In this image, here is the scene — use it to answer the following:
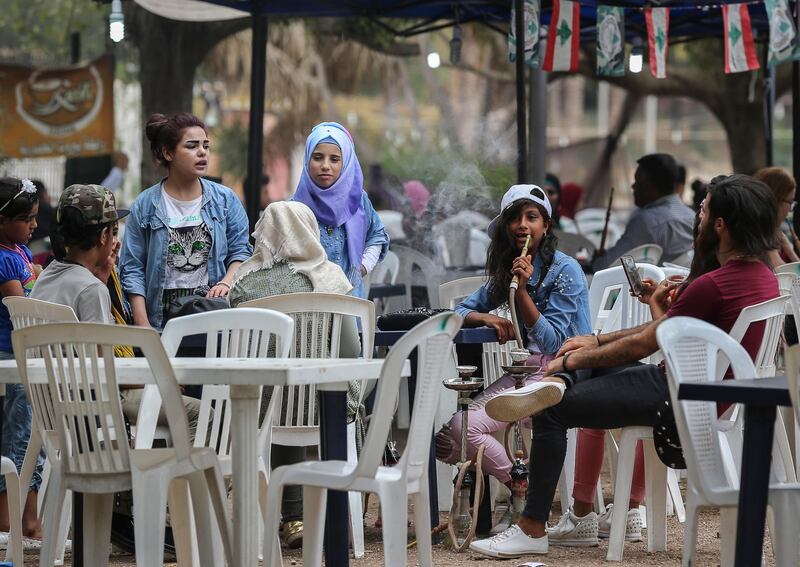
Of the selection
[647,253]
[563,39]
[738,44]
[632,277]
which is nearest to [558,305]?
[632,277]

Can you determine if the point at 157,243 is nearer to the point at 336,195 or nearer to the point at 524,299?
the point at 336,195

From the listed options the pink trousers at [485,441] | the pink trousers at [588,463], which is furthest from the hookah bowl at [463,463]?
the pink trousers at [588,463]

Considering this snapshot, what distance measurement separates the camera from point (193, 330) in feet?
15.0

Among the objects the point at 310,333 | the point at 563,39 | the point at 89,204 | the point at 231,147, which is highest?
the point at 231,147

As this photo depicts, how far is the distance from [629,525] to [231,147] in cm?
2384

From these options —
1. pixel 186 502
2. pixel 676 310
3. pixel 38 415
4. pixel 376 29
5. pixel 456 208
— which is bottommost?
pixel 186 502

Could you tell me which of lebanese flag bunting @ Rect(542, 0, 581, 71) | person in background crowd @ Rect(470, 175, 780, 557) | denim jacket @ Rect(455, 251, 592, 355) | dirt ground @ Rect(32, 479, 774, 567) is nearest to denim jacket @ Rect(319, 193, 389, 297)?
denim jacket @ Rect(455, 251, 592, 355)

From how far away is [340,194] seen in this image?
20.4ft

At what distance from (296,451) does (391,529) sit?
1604 mm

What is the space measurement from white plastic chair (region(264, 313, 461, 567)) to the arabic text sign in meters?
8.97

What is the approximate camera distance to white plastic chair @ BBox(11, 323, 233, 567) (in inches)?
146

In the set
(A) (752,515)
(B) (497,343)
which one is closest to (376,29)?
(B) (497,343)

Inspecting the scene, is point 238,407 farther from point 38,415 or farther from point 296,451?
point 296,451

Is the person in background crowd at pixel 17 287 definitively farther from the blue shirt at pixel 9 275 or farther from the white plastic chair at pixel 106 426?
the white plastic chair at pixel 106 426
